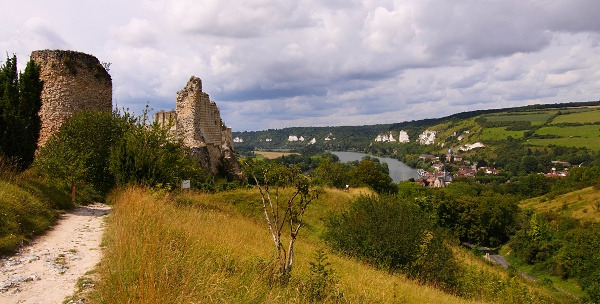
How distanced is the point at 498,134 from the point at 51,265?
524 ft

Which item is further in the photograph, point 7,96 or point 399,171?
point 399,171

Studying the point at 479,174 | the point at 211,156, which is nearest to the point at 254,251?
the point at 211,156

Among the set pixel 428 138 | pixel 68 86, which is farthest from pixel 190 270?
pixel 428 138

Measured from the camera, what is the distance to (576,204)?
5706 centimetres

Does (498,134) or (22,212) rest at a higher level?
(22,212)

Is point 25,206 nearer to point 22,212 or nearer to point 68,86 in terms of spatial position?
point 22,212

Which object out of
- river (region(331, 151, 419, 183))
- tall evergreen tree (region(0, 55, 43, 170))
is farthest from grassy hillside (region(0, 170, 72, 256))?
river (region(331, 151, 419, 183))

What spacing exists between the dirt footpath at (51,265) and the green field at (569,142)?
127 m

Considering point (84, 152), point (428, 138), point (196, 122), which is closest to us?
point (84, 152)

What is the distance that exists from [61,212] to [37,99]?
4.03 m

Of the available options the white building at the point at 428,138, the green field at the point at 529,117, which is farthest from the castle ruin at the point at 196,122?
the white building at the point at 428,138

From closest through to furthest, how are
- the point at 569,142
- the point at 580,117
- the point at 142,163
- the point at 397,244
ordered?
1. the point at 142,163
2. the point at 397,244
3. the point at 569,142
4. the point at 580,117

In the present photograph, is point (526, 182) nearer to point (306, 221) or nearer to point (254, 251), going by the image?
point (306, 221)

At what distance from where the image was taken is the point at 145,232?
5.81 m
